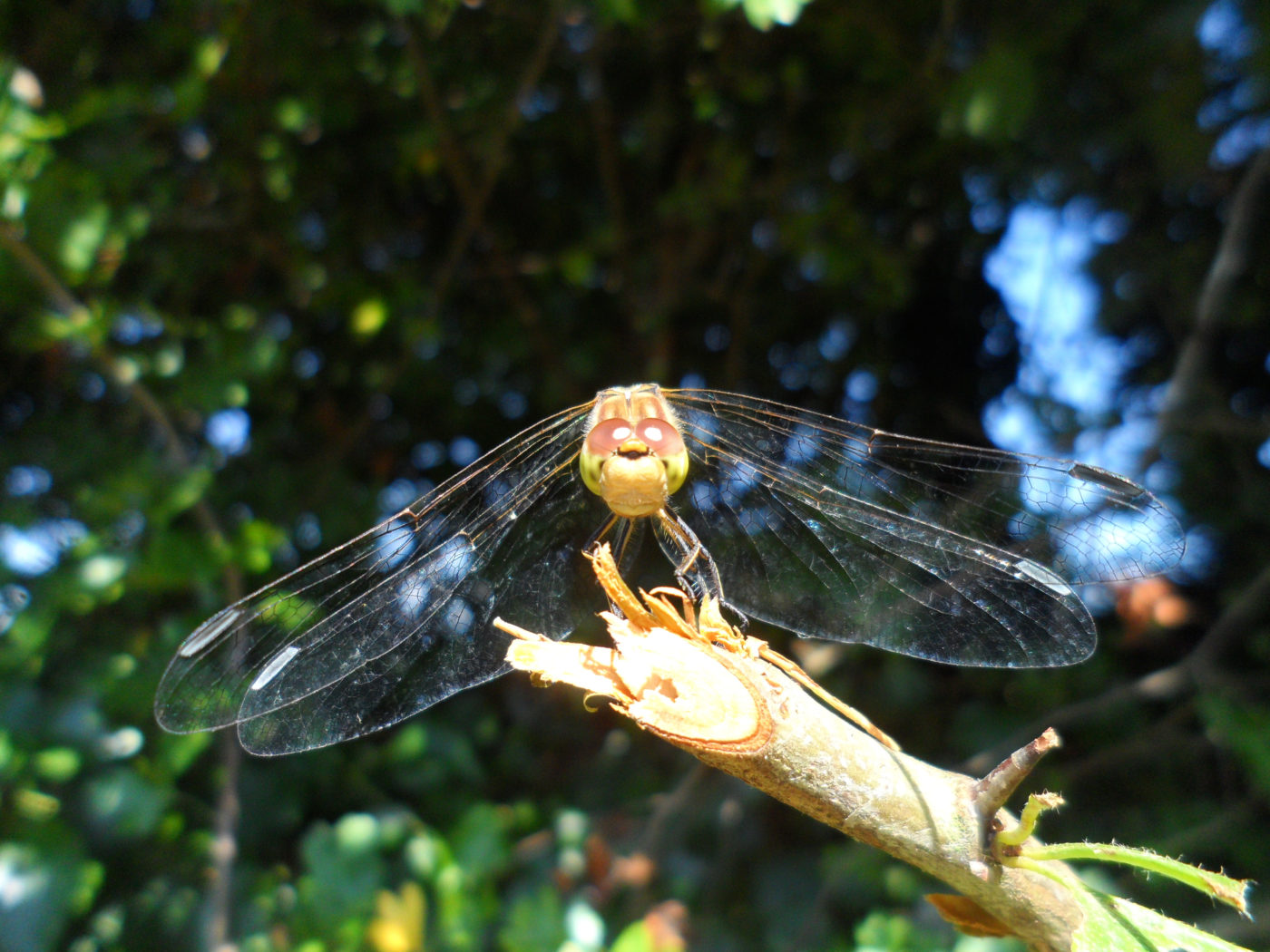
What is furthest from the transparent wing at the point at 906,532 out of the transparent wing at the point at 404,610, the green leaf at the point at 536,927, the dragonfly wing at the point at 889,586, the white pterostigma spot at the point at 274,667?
the green leaf at the point at 536,927

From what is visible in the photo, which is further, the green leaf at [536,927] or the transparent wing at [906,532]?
the green leaf at [536,927]

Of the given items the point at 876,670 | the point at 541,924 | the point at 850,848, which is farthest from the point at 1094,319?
the point at 541,924

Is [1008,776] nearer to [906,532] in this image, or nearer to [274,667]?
[906,532]

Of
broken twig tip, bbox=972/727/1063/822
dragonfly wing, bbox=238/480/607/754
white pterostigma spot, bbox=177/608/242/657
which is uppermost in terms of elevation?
white pterostigma spot, bbox=177/608/242/657

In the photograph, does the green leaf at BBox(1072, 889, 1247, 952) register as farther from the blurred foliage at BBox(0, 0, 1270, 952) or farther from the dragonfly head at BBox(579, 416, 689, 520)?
the blurred foliage at BBox(0, 0, 1270, 952)

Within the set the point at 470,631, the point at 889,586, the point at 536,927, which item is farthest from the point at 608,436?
the point at 536,927

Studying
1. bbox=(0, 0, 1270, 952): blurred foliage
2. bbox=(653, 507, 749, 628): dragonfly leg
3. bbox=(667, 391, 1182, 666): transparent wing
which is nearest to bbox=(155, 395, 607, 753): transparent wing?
bbox=(653, 507, 749, 628): dragonfly leg

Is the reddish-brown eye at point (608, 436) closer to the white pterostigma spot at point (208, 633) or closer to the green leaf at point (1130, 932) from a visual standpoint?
the white pterostigma spot at point (208, 633)
